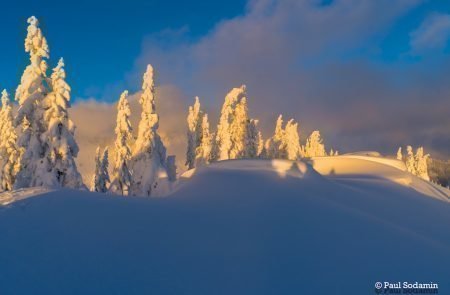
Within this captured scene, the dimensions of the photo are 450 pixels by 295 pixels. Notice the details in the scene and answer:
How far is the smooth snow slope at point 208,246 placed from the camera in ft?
21.2

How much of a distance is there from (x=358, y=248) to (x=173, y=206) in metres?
5.13

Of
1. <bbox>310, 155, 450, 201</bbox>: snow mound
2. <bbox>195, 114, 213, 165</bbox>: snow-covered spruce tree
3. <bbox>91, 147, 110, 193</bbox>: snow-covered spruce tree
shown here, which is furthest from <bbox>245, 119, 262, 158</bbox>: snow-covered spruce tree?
<bbox>91, 147, 110, 193</bbox>: snow-covered spruce tree

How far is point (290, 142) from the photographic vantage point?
68.1 m

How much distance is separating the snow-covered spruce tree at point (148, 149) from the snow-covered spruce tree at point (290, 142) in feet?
Result: 116

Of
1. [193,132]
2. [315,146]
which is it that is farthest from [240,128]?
[315,146]

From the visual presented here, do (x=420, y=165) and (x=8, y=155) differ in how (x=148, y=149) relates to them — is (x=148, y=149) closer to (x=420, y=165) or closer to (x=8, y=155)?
(x=8, y=155)

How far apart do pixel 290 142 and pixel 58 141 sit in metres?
49.6

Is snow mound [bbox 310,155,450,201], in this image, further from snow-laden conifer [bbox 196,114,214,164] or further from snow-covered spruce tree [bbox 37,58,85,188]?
snow-laden conifer [bbox 196,114,214,164]

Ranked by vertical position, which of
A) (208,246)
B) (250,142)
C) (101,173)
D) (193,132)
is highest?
(193,132)

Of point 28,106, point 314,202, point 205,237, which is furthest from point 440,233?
point 28,106

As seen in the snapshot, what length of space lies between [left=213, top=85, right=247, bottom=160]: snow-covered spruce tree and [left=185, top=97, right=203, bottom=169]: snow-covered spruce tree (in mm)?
8351

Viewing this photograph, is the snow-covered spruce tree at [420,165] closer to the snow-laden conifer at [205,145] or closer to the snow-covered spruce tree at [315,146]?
the snow-covered spruce tree at [315,146]

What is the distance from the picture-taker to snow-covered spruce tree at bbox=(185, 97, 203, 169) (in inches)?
2256

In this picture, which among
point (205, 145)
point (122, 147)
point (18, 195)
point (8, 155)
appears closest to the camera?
point (18, 195)
